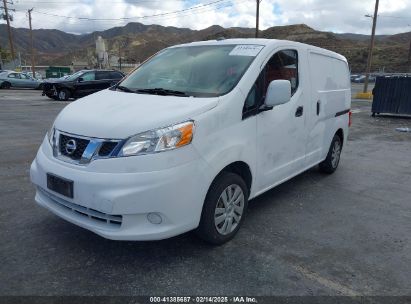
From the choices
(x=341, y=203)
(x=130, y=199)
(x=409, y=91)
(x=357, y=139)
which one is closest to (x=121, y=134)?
(x=130, y=199)

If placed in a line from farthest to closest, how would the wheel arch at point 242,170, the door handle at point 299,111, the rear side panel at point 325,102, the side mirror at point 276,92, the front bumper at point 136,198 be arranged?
1. the rear side panel at point 325,102
2. the door handle at point 299,111
3. the side mirror at point 276,92
4. the wheel arch at point 242,170
5. the front bumper at point 136,198

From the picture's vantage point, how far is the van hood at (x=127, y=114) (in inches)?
116

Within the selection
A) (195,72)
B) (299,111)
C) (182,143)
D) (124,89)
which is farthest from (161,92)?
(299,111)

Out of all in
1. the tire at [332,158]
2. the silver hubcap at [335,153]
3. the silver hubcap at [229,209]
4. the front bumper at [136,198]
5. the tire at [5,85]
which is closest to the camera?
the front bumper at [136,198]

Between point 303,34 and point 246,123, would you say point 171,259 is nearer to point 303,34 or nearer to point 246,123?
point 246,123

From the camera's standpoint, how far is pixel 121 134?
2900 millimetres

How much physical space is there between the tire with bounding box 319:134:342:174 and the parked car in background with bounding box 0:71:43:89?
25.4 meters

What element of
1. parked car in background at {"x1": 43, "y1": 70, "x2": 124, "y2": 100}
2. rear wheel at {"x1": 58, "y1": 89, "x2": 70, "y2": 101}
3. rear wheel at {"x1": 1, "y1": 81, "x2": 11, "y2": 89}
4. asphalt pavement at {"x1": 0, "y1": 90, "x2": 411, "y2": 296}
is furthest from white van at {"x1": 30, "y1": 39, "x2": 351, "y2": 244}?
rear wheel at {"x1": 1, "y1": 81, "x2": 11, "y2": 89}

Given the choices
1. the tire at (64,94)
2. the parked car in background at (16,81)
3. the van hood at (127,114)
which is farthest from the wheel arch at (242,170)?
the parked car in background at (16,81)

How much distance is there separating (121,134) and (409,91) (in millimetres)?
14156

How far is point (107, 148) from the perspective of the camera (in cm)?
293

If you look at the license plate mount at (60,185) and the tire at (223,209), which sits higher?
the license plate mount at (60,185)

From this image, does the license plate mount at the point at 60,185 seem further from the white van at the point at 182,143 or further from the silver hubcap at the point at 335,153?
the silver hubcap at the point at 335,153

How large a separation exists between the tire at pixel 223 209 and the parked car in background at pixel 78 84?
1558cm
